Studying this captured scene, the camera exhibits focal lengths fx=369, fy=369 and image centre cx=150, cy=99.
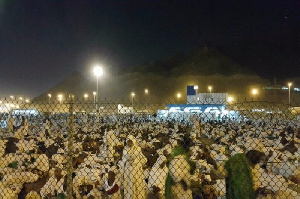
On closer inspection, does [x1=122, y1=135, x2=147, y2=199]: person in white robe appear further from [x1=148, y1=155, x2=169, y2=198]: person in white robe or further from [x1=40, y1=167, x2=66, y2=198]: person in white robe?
[x1=40, y1=167, x2=66, y2=198]: person in white robe

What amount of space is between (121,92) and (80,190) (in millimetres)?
114343

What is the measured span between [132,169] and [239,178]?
234cm

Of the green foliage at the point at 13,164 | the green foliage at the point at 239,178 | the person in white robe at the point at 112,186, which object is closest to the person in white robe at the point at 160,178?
the person in white robe at the point at 112,186

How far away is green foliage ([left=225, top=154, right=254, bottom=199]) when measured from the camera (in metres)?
6.72

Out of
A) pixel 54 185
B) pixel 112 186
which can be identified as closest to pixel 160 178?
pixel 112 186

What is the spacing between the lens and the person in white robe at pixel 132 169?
25.5 feet

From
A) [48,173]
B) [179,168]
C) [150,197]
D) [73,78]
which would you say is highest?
[73,78]

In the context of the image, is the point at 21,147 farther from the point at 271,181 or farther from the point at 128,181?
the point at 271,181

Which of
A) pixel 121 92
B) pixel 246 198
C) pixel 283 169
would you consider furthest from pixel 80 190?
pixel 121 92

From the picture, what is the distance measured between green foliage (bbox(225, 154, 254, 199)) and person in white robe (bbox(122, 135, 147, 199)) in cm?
203

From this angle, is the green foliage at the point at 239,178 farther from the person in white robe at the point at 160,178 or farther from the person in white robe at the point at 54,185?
the person in white robe at the point at 54,185

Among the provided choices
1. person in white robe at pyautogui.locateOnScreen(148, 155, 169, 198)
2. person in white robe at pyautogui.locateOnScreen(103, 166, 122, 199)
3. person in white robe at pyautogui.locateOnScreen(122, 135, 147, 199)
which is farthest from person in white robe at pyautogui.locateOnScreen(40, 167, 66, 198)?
person in white robe at pyautogui.locateOnScreen(148, 155, 169, 198)

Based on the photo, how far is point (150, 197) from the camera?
934 cm

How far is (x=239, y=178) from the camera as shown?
6723mm
